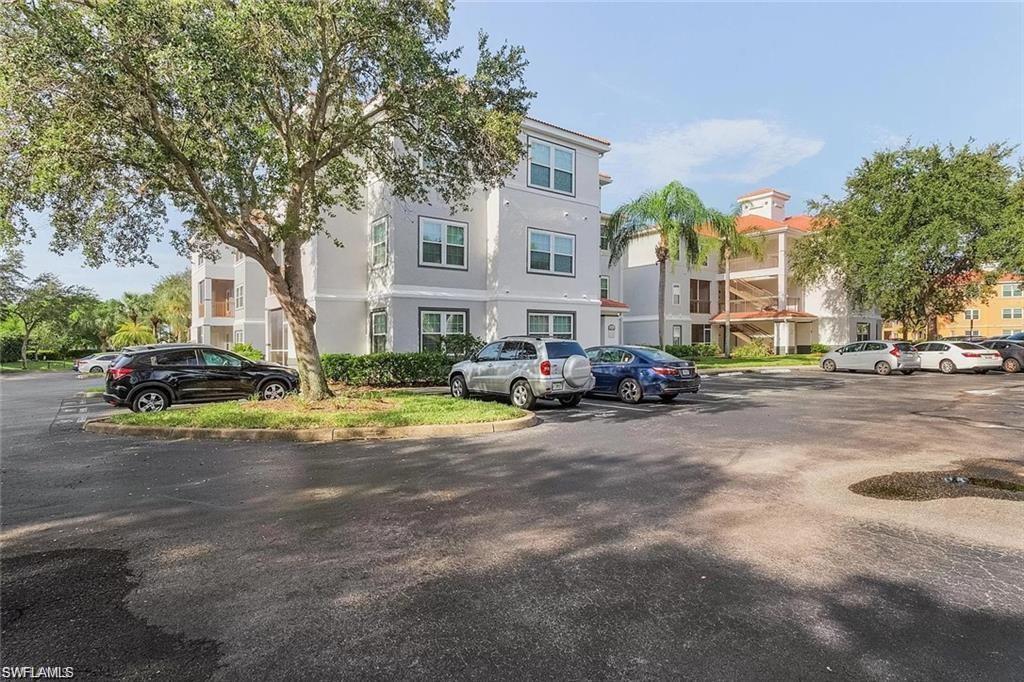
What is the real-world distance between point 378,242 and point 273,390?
7.44m

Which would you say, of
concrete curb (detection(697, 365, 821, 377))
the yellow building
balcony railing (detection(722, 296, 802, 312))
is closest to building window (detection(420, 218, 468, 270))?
concrete curb (detection(697, 365, 821, 377))

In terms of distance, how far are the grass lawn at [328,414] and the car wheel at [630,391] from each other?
163 inches

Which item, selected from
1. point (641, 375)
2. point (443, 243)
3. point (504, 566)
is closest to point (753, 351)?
point (443, 243)

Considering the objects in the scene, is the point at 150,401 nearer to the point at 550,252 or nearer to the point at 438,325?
the point at 438,325

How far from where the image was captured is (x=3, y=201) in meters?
10.1

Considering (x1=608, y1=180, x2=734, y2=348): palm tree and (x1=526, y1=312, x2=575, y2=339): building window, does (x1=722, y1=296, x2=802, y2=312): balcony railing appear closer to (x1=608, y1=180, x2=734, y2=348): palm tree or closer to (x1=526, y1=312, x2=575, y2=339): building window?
(x1=608, y1=180, x2=734, y2=348): palm tree

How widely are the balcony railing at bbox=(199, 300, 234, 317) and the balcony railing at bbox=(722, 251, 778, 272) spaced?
34.1 m

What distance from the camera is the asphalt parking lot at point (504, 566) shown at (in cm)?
299

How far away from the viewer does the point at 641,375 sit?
14664mm

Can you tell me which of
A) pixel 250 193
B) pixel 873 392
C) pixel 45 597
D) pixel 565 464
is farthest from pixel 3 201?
pixel 873 392

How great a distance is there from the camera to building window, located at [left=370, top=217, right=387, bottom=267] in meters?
19.8

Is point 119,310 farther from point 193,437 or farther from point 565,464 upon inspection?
point 565,464

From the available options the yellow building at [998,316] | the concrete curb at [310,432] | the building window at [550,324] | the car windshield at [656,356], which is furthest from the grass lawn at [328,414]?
the yellow building at [998,316]

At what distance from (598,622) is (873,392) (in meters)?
17.6
